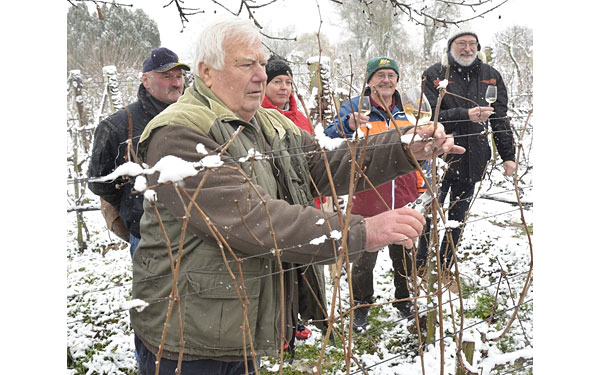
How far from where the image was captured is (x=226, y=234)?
1392mm

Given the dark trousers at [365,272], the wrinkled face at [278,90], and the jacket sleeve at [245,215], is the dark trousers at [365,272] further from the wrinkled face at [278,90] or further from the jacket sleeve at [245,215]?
the jacket sleeve at [245,215]

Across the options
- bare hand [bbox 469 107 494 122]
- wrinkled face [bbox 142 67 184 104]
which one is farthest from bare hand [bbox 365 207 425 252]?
wrinkled face [bbox 142 67 184 104]

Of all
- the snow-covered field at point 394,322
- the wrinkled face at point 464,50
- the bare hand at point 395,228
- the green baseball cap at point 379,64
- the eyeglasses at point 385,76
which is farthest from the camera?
the wrinkled face at point 464,50

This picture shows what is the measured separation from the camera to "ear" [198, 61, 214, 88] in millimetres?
1646

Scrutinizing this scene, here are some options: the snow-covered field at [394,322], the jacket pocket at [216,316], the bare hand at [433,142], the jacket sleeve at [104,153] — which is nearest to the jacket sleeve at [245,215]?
the jacket pocket at [216,316]

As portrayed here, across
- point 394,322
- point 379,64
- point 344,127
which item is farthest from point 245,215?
point 379,64

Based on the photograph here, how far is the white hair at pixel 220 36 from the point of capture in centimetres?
158

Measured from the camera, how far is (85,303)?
4.96 metres

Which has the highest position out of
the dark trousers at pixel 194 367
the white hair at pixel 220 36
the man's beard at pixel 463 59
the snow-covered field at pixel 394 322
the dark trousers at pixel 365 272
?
the man's beard at pixel 463 59

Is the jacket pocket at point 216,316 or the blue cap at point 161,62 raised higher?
the blue cap at point 161,62

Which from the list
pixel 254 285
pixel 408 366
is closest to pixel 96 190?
pixel 254 285

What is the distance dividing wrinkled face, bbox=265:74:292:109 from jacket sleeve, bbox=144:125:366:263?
2.36 m

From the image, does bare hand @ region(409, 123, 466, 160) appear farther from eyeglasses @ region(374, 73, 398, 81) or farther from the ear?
eyeglasses @ region(374, 73, 398, 81)

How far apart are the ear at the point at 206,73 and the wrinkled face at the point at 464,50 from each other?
10.3 feet
